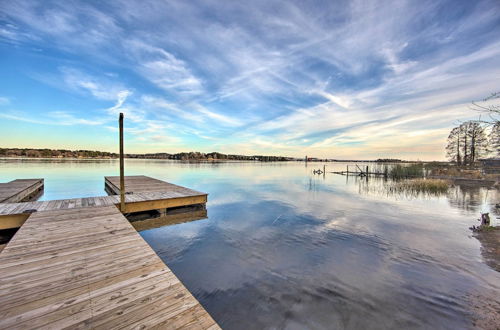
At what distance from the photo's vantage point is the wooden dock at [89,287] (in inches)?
66.6

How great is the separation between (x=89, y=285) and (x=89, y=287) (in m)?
0.05

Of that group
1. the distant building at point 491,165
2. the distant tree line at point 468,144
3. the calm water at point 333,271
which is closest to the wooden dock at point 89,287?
the calm water at point 333,271

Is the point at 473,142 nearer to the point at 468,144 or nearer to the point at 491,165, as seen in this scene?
the point at 468,144

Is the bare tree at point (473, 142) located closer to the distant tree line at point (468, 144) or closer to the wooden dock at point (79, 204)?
the distant tree line at point (468, 144)

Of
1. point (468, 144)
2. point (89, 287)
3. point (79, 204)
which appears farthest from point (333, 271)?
point (468, 144)

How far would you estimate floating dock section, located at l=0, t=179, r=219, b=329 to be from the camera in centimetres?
170

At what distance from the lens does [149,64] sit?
47.1 feet

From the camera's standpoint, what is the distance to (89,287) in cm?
219

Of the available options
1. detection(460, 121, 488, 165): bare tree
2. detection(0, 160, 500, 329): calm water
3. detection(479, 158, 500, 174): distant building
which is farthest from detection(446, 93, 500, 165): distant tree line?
detection(0, 160, 500, 329): calm water

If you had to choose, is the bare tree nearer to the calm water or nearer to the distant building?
the distant building

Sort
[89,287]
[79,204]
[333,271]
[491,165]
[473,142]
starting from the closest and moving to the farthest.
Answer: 1. [89,287]
2. [333,271]
3. [79,204]
4. [491,165]
5. [473,142]

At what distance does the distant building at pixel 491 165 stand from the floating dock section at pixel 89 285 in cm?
3999

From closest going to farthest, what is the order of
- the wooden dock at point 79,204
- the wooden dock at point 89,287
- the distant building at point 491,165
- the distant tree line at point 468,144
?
1. the wooden dock at point 89,287
2. the wooden dock at point 79,204
3. the distant building at point 491,165
4. the distant tree line at point 468,144

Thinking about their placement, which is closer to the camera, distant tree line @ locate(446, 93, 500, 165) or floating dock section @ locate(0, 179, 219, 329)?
floating dock section @ locate(0, 179, 219, 329)
